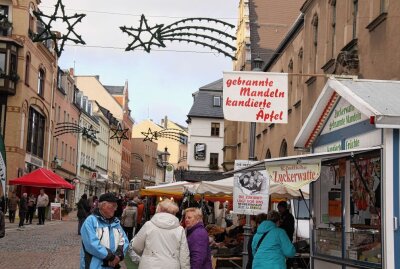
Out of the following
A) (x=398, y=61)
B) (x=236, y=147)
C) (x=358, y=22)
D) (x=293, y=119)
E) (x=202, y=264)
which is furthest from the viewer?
(x=236, y=147)

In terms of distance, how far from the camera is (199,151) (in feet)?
231

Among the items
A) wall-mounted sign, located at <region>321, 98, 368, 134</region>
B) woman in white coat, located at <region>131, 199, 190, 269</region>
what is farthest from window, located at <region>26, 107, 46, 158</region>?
woman in white coat, located at <region>131, 199, 190, 269</region>

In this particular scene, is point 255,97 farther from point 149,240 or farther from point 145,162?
point 145,162

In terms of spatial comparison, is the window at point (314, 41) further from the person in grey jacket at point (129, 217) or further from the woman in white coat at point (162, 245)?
the woman in white coat at point (162, 245)

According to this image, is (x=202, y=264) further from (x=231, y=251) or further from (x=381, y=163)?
(x=231, y=251)

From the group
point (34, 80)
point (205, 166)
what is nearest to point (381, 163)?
point (34, 80)

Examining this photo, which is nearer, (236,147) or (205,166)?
(236,147)

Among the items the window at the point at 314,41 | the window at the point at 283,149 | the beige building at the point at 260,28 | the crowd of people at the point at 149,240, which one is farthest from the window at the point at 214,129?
the crowd of people at the point at 149,240

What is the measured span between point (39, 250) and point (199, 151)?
51.1 meters

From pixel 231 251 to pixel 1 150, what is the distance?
630 centimetres

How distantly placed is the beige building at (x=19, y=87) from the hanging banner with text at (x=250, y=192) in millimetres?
31795

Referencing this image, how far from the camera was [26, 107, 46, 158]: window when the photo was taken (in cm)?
4703

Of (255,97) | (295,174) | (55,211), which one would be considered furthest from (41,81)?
(295,174)

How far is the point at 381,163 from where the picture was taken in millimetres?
7289
